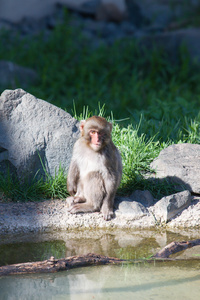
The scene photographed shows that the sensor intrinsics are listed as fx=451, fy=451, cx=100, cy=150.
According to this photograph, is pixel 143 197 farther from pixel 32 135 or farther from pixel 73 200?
pixel 32 135

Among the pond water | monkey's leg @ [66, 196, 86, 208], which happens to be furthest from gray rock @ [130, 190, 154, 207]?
monkey's leg @ [66, 196, 86, 208]

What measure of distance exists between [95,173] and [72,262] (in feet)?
3.65

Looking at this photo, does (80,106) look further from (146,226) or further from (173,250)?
(173,250)

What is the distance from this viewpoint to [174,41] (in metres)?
9.71

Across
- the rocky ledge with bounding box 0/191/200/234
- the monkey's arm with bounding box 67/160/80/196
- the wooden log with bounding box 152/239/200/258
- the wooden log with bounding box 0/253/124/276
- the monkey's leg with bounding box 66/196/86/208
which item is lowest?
the wooden log with bounding box 0/253/124/276

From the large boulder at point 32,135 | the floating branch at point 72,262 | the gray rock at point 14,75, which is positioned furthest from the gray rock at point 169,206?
the gray rock at point 14,75

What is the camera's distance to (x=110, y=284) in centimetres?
335

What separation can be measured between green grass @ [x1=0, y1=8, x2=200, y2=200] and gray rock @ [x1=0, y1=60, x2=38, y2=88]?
0.21 m

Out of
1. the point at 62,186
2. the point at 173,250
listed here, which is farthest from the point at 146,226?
the point at 62,186

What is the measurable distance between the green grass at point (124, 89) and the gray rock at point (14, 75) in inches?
8.4

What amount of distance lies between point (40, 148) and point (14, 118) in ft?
1.39

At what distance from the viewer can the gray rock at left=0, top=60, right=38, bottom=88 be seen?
27.1ft

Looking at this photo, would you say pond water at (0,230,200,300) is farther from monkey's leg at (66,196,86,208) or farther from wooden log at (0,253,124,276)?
monkey's leg at (66,196,86,208)

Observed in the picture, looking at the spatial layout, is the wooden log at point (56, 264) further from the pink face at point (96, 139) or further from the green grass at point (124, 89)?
the green grass at point (124, 89)
